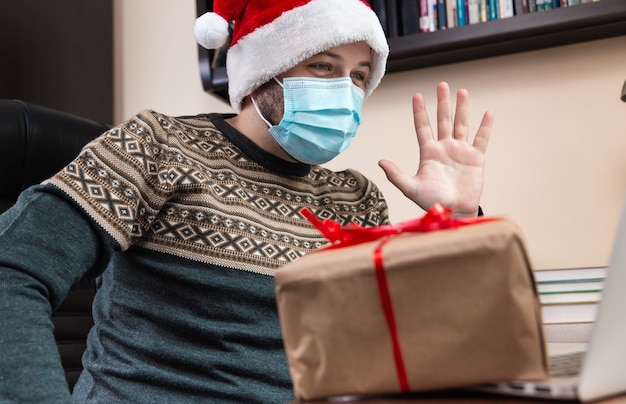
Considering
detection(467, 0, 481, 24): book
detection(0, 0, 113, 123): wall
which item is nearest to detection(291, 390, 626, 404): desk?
detection(467, 0, 481, 24): book

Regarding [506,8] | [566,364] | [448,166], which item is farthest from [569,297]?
[506,8]

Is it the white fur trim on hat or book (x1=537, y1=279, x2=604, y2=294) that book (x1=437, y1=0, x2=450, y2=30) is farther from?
book (x1=537, y1=279, x2=604, y2=294)

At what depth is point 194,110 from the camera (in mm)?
1847

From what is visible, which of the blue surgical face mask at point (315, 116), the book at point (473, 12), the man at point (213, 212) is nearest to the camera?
the man at point (213, 212)

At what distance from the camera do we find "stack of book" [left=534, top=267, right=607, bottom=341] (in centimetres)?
56

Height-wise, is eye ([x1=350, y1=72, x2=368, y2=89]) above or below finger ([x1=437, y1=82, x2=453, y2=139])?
above

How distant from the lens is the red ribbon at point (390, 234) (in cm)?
38

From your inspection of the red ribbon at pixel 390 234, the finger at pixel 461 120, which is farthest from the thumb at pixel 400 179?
the red ribbon at pixel 390 234

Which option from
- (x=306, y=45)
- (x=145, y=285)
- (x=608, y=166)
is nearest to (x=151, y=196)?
(x=145, y=285)

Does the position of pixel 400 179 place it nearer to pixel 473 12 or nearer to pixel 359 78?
pixel 359 78

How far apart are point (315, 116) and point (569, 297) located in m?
0.63

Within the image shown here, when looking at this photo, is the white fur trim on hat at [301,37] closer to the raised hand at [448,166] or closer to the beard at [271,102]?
the beard at [271,102]

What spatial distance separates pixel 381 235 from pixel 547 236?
1096 millimetres

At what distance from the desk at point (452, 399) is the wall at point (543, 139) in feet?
3.63
